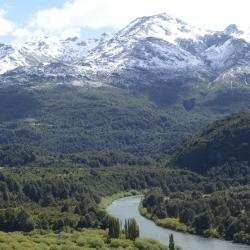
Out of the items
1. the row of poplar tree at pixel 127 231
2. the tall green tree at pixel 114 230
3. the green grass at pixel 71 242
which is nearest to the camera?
the green grass at pixel 71 242

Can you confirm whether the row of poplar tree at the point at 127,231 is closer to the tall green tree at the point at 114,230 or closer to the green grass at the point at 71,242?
the tall green tree at the point at 114,230

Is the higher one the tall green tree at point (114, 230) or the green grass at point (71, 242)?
the tall green tree at point (114, 230)

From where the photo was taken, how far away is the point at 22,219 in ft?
655

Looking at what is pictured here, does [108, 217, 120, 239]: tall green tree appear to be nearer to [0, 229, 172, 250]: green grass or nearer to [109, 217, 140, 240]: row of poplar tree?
[109, 217, 140, 240]: row of poplar tree

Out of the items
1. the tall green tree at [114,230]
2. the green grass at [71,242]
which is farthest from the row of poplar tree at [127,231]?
the green grass at [71,242]

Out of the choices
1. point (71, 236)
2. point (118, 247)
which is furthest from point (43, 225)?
point (118, 247)

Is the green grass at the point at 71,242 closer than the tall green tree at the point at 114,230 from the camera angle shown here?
Yes

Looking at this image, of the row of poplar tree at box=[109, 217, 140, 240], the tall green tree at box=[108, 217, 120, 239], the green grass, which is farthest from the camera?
the tall green tree at box=[108, 217, 120, 239]

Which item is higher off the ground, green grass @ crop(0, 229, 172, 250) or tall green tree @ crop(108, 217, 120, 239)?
tall green tree @ crop(108, 217, 120, 239)

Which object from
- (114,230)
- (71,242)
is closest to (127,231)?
(114,230)

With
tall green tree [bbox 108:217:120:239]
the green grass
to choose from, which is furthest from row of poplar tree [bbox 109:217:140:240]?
the green grass

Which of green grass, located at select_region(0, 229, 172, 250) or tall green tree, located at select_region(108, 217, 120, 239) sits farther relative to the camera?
tall green tree, located at select_region(108, 217, 120, 239)

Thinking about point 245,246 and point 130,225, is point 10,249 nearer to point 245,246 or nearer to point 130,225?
point 130,225

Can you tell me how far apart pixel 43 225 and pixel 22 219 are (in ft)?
20.5
